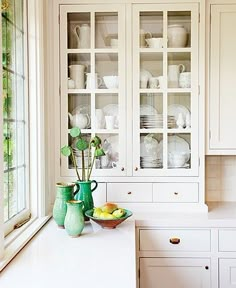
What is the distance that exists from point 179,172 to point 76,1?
136 cm

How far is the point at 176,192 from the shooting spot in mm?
2373

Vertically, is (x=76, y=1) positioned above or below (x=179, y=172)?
above

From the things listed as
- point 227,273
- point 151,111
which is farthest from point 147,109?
point 227,273

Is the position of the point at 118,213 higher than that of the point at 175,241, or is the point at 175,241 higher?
the point at 118,213

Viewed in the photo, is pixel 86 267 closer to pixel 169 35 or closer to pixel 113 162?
pixel 113 162

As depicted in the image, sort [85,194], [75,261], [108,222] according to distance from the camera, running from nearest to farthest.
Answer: [75,261]
[108,222]
[85,194]

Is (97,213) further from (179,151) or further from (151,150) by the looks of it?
(179,151)

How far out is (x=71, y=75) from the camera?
7.92ft

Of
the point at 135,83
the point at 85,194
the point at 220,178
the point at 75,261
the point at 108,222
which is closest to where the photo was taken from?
the point at 75,261

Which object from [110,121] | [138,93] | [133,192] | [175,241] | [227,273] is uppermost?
[138,93]

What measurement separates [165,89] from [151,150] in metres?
0.43

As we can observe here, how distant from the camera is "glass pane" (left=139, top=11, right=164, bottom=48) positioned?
2.38 m

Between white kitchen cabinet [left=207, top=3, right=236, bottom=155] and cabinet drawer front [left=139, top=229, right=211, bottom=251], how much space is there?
65cm

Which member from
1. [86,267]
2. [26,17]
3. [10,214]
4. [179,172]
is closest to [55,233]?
[10,214]
